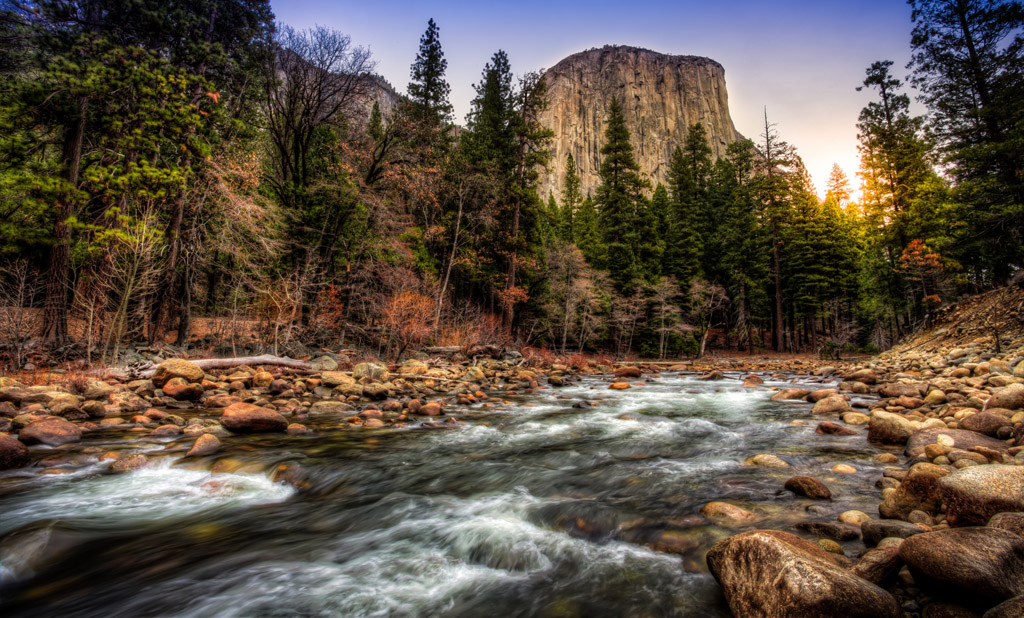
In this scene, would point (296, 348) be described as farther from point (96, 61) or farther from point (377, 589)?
point (377, 589)

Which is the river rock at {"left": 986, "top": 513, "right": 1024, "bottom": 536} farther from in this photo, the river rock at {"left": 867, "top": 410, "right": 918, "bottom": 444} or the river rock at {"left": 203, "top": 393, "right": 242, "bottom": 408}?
the river rock at {"left": 203, "top": 393, "right": 242, "bottom": 408}

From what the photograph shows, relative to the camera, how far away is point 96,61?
11.0 m

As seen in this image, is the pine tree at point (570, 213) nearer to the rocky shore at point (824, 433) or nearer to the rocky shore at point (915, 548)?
the rocky shore at point (824, 433)

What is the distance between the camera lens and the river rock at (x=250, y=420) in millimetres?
6277

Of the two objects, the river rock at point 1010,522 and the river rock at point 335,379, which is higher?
the river rock at point 1010,522

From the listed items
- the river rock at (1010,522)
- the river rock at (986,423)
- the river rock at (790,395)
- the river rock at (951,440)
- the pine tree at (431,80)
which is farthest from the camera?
the pine tree at (431,80)

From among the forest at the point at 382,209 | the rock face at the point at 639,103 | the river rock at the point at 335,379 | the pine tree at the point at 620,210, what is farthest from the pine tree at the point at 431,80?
the rock face at the point at 639,103

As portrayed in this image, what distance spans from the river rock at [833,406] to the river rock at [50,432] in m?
11.8

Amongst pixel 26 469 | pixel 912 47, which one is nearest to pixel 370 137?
pixel 26 469

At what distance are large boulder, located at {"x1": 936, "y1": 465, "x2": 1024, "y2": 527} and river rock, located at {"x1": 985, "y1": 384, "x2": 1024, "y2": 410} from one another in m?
4.07

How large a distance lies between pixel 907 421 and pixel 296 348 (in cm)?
1527

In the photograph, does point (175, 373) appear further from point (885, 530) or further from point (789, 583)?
point (885, 530)

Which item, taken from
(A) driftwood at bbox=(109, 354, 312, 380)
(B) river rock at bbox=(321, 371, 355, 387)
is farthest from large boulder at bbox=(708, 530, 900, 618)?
(A) driftwood at bbox=(109, 354, 312, 380)

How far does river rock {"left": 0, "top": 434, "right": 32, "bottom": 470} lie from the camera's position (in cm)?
440
